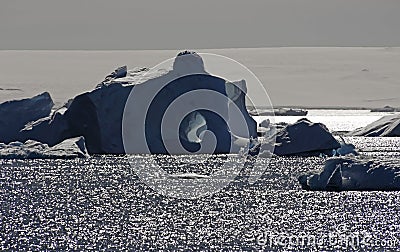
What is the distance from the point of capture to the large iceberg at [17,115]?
2112 inches

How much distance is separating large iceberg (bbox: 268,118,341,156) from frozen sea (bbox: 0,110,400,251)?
305cm

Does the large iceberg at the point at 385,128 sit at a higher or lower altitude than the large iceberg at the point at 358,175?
lower

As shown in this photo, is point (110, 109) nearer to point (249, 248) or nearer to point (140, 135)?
point (140, 135)

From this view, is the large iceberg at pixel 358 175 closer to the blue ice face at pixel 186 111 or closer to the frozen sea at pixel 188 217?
the frozen sea at pixel 188 217

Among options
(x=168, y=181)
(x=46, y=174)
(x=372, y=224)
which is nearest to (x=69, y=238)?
(x=372, y=224)

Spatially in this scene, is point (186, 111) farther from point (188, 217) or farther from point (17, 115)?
point (188, 217)

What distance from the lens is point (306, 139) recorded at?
46.5 m

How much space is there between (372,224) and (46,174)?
866 inches

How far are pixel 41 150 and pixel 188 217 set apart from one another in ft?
69.3

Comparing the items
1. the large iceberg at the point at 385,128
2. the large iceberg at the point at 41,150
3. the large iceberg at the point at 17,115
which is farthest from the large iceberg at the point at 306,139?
the large iceberg at the point at 385,128

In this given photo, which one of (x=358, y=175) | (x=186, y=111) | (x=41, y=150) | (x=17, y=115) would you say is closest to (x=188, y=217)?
(x=358, y=175)

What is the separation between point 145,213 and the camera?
31328 mm

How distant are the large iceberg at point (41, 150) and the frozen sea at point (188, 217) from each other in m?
4.86

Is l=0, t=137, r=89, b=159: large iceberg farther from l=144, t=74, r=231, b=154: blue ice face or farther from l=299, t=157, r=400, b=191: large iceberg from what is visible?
l=299, t=157, r=400, b=191: large iceberg
